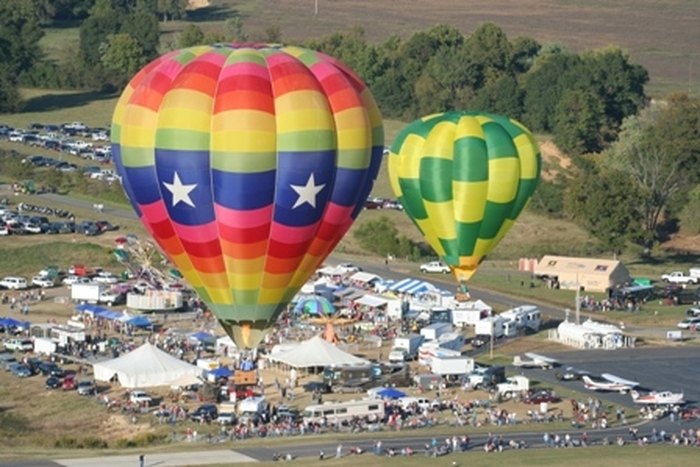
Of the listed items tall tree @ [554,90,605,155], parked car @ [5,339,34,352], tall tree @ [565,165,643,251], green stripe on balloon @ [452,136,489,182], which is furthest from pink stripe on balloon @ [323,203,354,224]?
tall tree @ [554,90,605,155]

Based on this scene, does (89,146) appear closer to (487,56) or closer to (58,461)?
(487,56)

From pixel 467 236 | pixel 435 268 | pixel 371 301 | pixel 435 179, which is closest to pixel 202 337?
pixel 371 301

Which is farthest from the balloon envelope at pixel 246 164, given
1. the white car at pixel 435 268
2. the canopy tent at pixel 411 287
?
the white car at pixel 435 268

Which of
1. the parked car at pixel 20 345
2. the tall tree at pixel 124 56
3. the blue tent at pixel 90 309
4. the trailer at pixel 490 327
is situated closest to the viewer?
the parked car at pixel 20 345

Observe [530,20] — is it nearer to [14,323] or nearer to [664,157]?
[664,157]

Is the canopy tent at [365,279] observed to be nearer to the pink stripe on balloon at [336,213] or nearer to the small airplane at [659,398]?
the small airplane at [659,398]

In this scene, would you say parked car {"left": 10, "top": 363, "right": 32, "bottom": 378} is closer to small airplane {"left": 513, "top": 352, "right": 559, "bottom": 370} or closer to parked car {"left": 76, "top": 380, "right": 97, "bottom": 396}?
parked car {"left": 76, "top": 380, "right": 97, "bottom": 396}
